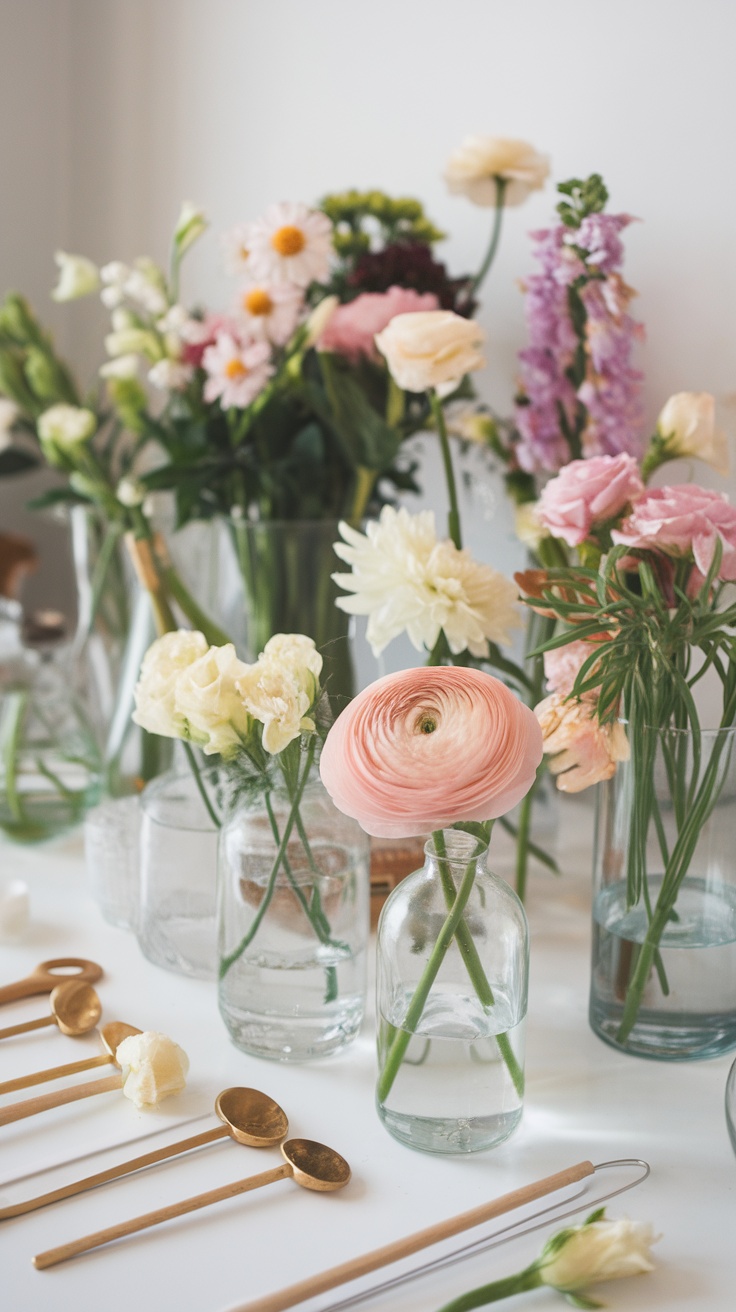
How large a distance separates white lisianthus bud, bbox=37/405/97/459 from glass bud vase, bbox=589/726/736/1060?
570 millimetres

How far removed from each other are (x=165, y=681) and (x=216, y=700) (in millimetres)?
46

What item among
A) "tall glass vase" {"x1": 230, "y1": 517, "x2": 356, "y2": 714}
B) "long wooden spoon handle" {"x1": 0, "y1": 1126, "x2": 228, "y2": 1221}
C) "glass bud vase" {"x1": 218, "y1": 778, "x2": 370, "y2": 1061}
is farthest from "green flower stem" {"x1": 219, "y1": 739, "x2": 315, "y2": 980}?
"tall glass vase" {"x1": 230, "y1": 517, "x2": 356, "y2": 714}

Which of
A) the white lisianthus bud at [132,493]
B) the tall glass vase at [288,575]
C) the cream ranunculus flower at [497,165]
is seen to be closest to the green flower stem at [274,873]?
the tall glass vase at [288,575]

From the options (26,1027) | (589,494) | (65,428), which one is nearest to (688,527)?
(589,494)

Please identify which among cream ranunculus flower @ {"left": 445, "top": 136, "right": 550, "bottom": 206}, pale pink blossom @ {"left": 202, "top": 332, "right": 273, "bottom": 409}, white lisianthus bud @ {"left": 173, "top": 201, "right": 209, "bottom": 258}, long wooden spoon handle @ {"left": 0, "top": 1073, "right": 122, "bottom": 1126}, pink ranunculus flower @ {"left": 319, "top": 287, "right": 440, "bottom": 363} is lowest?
long wooden spoon handle @ {"left": 0, "top": 1073, "right": 122, "bottom": 1126}

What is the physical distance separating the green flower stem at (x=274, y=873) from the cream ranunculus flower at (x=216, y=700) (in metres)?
0.04

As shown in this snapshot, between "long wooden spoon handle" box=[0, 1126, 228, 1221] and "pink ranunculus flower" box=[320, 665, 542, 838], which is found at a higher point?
"pink ranunculus flower" box=[320, 665, 542, 838]

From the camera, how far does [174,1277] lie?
56 cm

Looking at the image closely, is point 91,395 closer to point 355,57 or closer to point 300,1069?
point 355,57

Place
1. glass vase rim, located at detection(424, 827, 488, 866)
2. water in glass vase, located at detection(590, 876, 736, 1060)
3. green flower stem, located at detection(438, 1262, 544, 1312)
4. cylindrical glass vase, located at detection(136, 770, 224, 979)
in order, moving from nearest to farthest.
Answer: green flower stem, located at detection(438, 1262, 544, 1312), glass vase rim, located at detection(424, 827, 488, 866), water in glass vase, located at detection(590, 876, 736, 1060), cylindrical glass vase, located at detection(136, 770, 224, 979)

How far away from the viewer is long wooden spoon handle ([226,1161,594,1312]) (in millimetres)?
534

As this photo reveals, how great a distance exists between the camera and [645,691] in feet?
2.30

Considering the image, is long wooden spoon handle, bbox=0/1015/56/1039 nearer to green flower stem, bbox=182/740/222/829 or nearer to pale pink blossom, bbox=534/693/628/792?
green flower stem, bbox=182/740/222/829

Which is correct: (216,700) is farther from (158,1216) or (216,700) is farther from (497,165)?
(497,165)
